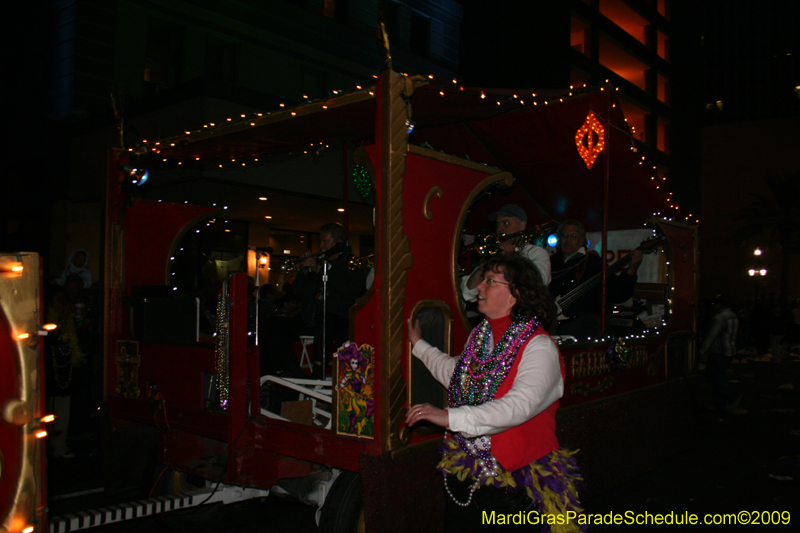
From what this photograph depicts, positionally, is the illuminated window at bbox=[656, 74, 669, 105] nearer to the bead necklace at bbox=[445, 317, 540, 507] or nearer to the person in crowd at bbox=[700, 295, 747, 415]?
the person in crowd at bbox=[700, 295, 747, 415]

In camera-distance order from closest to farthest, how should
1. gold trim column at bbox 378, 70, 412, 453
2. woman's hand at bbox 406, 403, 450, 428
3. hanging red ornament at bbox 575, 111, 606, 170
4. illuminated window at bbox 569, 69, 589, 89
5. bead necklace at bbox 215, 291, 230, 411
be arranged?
woman's hand at bbox 406, 403, 450, 428 < gold trim column at bbox 378, 70, 412, 453 < bead necklace at bbox 215, 291, 230, 411 < hanging red ornament at bbox 575, 111, 606, 170 < illuminated window at bbox 569, 69, 589, 89

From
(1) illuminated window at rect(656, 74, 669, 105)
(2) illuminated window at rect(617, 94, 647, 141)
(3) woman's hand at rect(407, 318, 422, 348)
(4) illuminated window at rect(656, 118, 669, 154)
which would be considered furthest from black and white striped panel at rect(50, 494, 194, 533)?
(1) illuminated window at rect(656, 74, 669, 105)

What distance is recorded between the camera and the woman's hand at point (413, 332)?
3.45 m

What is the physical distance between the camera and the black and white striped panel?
117 inches

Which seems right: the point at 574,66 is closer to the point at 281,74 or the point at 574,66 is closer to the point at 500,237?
the point at 281,74

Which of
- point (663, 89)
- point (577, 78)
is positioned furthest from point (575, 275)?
point (663, 89)

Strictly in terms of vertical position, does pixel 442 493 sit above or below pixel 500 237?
below

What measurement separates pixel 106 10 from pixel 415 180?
499 inches

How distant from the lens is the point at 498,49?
74.2 ft

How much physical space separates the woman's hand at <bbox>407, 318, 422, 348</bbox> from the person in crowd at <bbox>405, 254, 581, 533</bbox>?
599 mm

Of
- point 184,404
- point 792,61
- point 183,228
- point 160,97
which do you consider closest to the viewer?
point 184,404

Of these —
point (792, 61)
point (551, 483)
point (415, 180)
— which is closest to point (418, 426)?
point (551, 483)

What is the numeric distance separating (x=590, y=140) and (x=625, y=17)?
25.2 metres

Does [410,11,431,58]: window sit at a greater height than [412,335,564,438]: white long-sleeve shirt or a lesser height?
greater
